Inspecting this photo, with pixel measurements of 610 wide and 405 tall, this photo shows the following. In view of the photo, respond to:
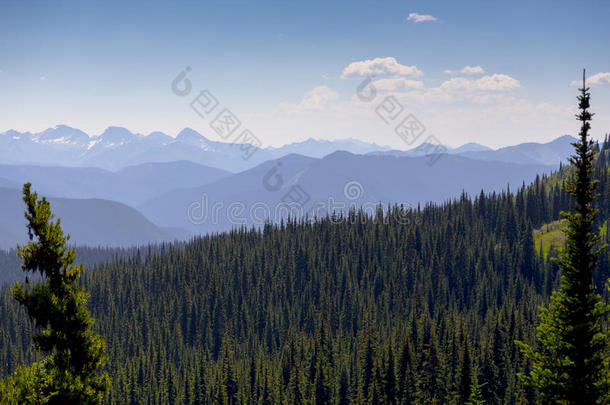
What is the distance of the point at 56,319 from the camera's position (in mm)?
26031

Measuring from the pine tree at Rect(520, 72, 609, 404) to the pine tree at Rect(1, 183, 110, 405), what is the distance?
1015 inches

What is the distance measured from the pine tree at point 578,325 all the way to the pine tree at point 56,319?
25776 millimetres

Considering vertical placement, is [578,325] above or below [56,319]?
below

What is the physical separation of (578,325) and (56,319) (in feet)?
97.9

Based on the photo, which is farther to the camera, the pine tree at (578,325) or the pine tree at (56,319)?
the pine tree at (578,325)

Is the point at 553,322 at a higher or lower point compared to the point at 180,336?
higher

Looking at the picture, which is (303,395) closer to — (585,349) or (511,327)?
(511,327)

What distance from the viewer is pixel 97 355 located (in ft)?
89.8

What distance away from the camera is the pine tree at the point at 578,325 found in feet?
90.6

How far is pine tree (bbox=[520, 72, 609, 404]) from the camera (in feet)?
90.6

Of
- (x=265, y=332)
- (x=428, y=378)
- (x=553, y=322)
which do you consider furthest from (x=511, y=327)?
(x=553, y=322)

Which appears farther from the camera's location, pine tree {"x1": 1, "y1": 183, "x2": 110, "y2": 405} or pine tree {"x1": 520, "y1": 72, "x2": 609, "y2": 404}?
pine tree {"x1": 520, "y1": 72, "x2": 609, "y2": 404}

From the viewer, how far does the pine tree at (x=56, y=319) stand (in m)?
25.5

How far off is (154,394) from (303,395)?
5011 cm
